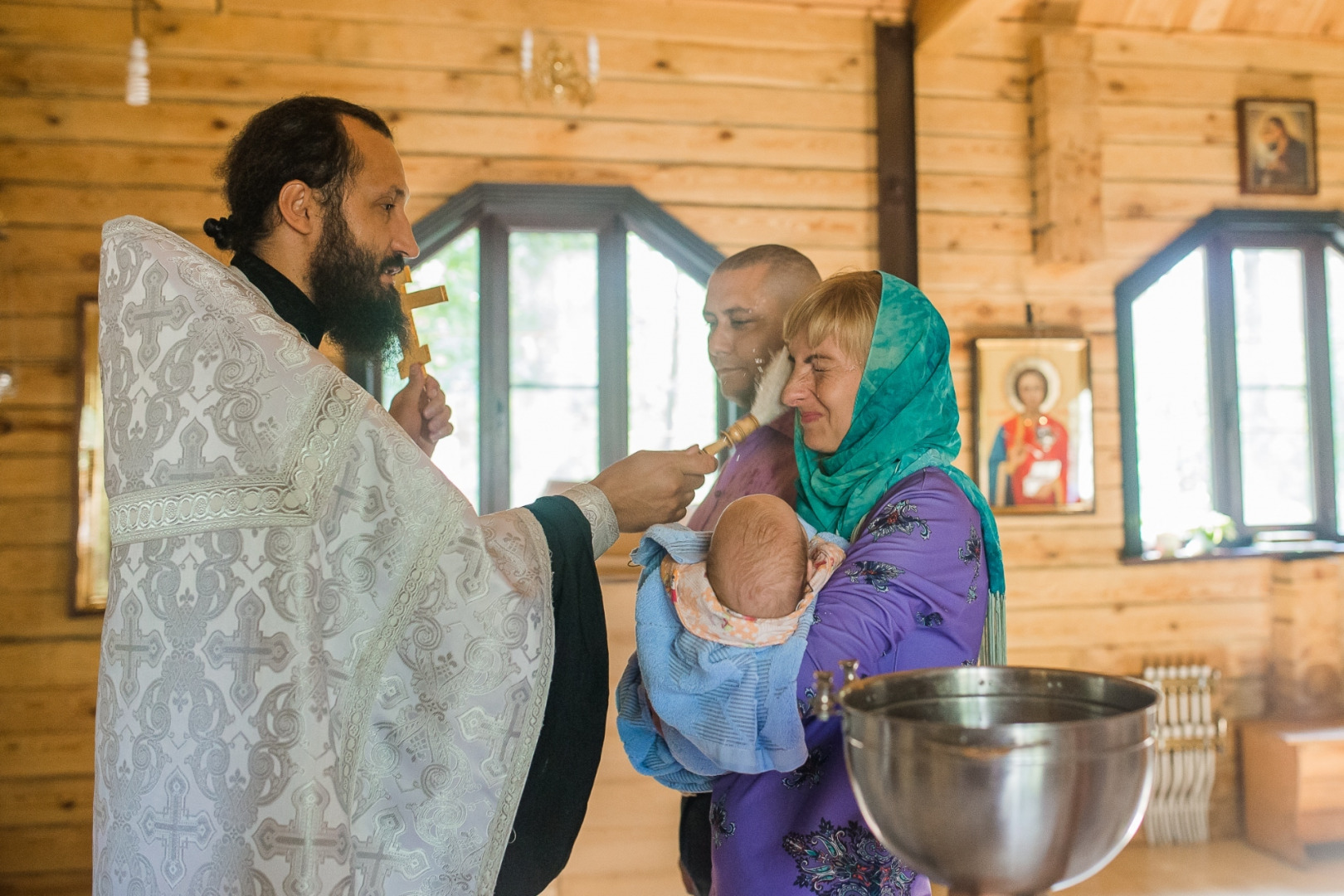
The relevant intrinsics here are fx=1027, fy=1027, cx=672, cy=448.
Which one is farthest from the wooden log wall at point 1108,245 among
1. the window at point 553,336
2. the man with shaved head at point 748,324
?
the man with shaved head at point 748,324

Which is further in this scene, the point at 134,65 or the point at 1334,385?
the point at 1334,385

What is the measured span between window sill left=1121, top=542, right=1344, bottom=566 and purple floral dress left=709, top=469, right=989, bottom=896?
12.6ft

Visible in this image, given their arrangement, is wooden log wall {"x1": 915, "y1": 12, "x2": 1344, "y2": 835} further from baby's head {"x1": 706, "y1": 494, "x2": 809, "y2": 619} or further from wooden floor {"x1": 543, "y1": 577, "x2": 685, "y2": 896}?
baby's head {"x1": 706, "y1": 494, "x2": 809, "y2": 619}

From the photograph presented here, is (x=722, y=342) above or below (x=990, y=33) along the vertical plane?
below

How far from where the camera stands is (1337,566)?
5.00m

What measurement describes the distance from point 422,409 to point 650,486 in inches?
26.8

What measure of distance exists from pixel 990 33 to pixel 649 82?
1688 mm

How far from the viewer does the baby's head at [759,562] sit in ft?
4.18

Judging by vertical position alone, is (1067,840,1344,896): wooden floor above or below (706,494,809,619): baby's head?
below

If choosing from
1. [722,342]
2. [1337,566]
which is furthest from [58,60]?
[1337,566]

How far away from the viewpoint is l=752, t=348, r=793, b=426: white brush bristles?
6.09ft

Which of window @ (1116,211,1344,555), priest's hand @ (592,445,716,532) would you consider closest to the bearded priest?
priest's hand @ (592,445,716,532)

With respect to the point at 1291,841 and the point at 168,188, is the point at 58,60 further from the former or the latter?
the point at 1291,841

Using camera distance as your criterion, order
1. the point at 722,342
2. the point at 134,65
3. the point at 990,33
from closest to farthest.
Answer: the point at 722,342
the point at 134,65
the point at 990,33
